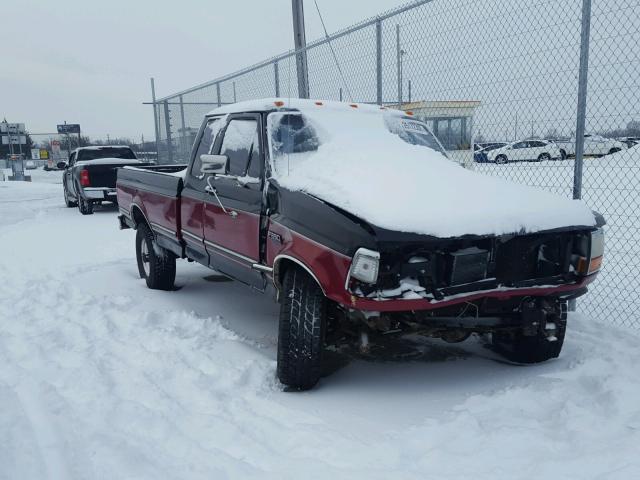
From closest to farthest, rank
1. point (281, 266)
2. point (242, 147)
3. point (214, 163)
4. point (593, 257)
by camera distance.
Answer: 1. point (593, 257)
2. point (281, 266)
3. point (214, 163)
4. point (242, 147)

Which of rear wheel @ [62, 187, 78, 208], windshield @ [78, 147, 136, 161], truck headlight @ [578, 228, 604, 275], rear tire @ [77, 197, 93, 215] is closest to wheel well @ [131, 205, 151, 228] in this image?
truck headlight @ [578, 228, 604, 275]

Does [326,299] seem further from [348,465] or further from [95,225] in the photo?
[95,225]

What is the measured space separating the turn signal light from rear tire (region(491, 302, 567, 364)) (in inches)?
467

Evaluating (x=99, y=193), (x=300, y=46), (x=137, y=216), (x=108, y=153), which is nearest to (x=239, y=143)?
(x=137, y=216)

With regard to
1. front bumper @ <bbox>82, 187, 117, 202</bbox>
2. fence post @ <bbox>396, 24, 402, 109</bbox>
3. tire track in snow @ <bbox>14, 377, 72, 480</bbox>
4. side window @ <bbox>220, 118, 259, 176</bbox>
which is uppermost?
fence post @ <bbox>396, 24, 402, 109</bbox>

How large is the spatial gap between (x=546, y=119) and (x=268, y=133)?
103 inches

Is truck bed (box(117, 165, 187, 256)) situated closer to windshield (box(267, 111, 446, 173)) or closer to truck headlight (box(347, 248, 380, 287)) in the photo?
windshield (box(267, 111, 446, 173))

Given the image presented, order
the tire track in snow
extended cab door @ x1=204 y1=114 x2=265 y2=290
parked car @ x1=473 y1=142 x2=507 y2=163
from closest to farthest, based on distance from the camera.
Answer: the tire track in snow
extended cab door @ x1=204 y1=114 x2=265 y2=290
parked car @ x1=473 y1=142 x2=507 y2=163

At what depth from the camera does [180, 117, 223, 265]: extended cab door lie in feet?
16.3

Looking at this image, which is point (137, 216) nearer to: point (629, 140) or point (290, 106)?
point (290, 106)

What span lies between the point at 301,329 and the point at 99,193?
38.2ft

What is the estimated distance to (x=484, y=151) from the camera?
636cm

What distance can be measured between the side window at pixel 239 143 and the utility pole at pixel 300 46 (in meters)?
3.87

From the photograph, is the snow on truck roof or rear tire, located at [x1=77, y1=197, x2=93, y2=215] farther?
rear tire, located at [x1=77, y1=197, x2=93, y2=215]
